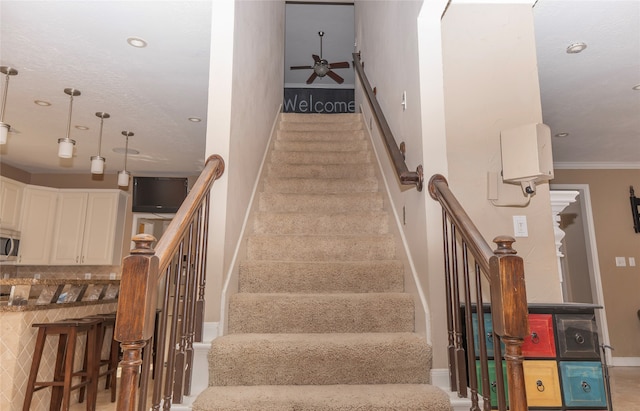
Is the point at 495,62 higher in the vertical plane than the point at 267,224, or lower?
higher

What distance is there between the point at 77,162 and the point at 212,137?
18.4ft

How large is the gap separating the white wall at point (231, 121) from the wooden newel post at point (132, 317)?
88 cm

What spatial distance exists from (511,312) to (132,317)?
114 cm

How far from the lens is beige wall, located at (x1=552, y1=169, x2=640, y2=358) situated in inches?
218

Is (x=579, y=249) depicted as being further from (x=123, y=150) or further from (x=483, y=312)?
(x=123, y=150)

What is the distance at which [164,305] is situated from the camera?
4.93 feet

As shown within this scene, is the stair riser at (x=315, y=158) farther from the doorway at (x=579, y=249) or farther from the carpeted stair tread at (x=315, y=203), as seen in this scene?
the doorway at (x=579, y=249)

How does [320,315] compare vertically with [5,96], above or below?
below

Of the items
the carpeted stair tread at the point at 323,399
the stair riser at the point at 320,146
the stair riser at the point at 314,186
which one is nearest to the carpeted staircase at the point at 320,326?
the carpeted stair tread at the point at 323,399

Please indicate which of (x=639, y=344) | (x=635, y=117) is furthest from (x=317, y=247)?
(x=639, y=344)

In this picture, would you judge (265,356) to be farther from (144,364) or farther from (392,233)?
(392,233)

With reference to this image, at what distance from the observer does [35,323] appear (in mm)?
3238

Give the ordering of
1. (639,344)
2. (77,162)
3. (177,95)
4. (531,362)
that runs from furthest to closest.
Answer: (77,162), (639,344), (177,95), (531,362)

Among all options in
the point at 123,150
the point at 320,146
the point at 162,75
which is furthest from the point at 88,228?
the point at 320,146
